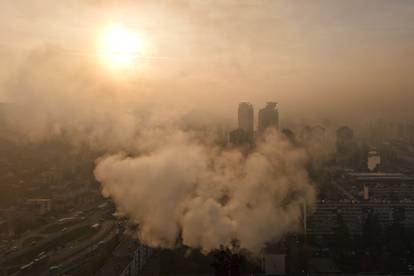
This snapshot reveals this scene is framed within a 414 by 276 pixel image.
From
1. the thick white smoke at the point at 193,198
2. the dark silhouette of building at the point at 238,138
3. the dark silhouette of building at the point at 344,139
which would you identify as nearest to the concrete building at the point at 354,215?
the thick white smoke at the point at 193,198

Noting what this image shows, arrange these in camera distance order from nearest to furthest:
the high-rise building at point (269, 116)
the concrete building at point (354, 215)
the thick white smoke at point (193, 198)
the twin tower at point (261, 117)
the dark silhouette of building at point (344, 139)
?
the thick white smoke at point (193, 198) < the concrete building at point (354, 215) < the dark silhouette of building at point (344, 139) < the twin tower at point (261, 117) < the high-rise building at point (269, 116)

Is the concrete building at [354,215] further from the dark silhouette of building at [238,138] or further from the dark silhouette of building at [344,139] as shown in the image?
the dark silhouette of building at [344,139]

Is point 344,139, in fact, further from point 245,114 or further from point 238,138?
point 238,138

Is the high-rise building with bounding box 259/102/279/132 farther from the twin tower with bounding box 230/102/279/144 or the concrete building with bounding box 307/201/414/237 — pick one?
the concrete building with bounding box 307/201/414/237

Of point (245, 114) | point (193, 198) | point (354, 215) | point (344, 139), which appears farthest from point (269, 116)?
point (193, 198)

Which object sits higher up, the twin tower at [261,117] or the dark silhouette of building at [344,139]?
the twin tower at [261,117]

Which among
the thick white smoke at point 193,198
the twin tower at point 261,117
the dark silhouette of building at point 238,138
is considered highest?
the twin tower at point 261,117

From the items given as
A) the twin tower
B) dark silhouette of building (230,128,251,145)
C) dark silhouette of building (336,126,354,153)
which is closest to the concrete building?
dark silhouette of building (230,128,251,145)

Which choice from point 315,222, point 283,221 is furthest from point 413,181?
point 283,221

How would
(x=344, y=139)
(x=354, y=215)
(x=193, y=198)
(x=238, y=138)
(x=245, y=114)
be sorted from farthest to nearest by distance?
(x=245, y=114) < (x=344, y=139) < (x=238, y=138) < (x=354, y=215) < (x=193, y=198)

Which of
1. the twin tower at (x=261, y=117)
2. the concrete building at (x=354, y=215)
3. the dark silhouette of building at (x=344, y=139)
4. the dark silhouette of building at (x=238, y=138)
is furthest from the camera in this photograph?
the twin tower at (x=261, y=117)
